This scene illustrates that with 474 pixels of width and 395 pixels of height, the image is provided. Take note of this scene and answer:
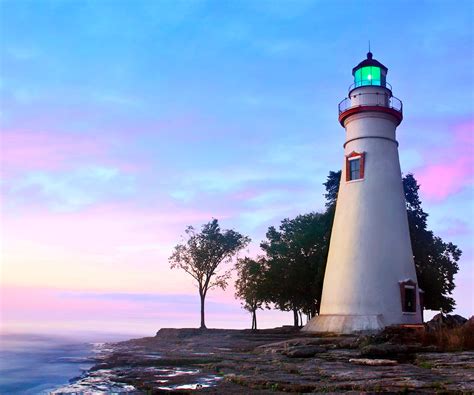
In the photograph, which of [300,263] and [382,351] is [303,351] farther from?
[300,263]

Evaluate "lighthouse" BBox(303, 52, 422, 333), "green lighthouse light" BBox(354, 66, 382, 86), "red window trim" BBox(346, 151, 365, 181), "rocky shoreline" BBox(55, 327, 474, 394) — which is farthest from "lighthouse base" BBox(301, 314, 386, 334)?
"green lighthouse light" BBox(354, 66, 382, 86)

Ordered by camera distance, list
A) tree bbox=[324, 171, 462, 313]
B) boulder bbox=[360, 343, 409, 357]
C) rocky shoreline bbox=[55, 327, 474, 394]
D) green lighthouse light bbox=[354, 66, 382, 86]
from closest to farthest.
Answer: rocky shoreline bbox=[55, 327, 474, 394]
boulder bbox=[360, 343, 409, 357]
green lighthouse light bbox=[354, 66, 382, 86]
tree bbox=[324, 171, 462, 313]

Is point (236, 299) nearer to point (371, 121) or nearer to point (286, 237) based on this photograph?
point (286, 237)

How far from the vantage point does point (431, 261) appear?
126 feet

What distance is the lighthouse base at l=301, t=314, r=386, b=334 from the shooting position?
1080 inches

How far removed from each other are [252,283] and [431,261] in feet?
47.9

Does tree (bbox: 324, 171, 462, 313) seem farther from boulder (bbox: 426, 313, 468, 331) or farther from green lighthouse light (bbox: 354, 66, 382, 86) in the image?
green lighthouse light (bbox: 354, 66, 382, 86)

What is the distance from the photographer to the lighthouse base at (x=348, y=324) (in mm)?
27438

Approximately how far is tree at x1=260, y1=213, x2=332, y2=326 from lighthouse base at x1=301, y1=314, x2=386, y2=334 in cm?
830

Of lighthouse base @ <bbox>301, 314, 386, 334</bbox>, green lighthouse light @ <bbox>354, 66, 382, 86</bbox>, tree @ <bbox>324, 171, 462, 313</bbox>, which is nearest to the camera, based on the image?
lighthouse base @ <bbox>301, 314, 386, 334</bbox>

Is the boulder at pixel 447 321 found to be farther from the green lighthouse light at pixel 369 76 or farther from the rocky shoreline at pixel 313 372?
the green lighthouse light at pixel 369 76

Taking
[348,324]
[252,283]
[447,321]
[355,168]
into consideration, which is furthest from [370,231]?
[252,283]

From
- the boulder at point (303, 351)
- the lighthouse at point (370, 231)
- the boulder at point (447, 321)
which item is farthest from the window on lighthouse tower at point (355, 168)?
the boulder at point (303, 351)

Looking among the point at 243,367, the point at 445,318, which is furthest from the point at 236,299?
the point at 243,367
